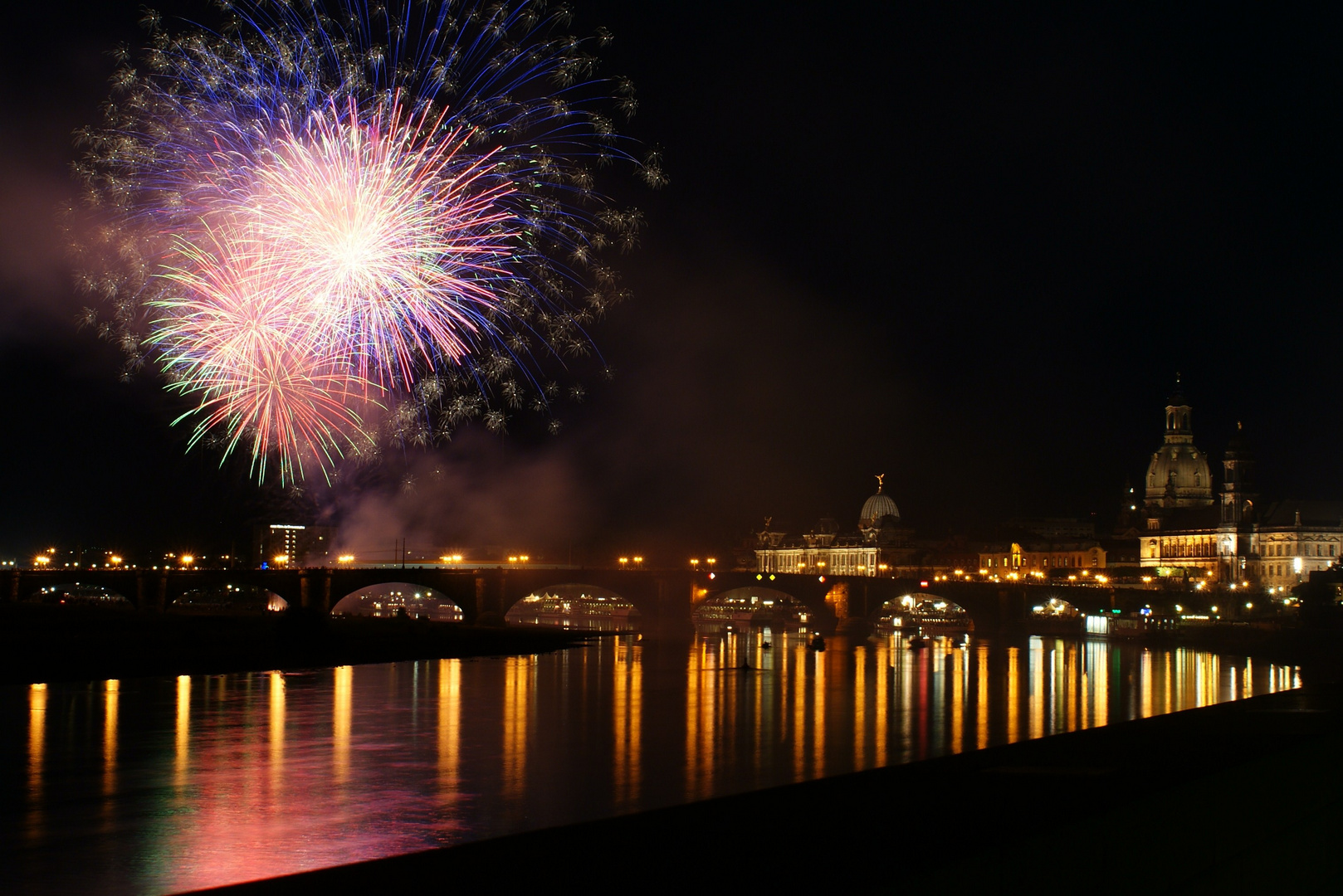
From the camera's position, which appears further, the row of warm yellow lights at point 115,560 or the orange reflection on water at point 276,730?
the row of warm yellow lights at point 115,560

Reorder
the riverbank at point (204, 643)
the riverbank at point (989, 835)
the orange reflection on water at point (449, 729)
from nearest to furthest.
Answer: the riverbank at point (989, 835)
the orange reflection on water at point (449, 729)
the riverbank at point (204, 643)

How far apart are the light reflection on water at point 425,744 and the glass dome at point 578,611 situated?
2079 inches

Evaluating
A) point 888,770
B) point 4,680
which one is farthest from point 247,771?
point 4,680

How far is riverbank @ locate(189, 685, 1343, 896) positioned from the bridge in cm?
7140

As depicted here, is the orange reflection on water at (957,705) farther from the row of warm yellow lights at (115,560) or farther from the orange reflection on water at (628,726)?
the row of warm yellow lights at (115,560)

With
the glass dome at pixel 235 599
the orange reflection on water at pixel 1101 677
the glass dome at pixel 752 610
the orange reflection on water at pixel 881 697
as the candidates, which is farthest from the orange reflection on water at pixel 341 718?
the glass dome at pixel 235 599

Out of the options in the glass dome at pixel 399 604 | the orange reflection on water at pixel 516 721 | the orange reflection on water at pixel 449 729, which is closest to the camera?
the orange reflection on water at pixel 449 729

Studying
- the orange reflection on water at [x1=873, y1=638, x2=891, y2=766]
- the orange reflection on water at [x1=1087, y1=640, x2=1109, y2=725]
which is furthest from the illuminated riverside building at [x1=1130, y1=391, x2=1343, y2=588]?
the orange reflection on water at [x1=873, y1=638, x2=891, y2=766]

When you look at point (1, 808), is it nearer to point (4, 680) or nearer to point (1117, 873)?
point (1117, 873)

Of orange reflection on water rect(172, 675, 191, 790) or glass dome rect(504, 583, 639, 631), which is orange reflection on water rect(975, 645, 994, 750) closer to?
orange reflection on water rect(172, 675, 191, 790)

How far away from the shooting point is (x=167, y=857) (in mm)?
18203

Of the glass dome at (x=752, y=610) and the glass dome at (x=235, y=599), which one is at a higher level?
the glass dome at (x=235, y=599)

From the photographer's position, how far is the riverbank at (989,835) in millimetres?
8078

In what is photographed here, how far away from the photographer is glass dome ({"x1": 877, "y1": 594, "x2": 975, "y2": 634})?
136750 millimetres
